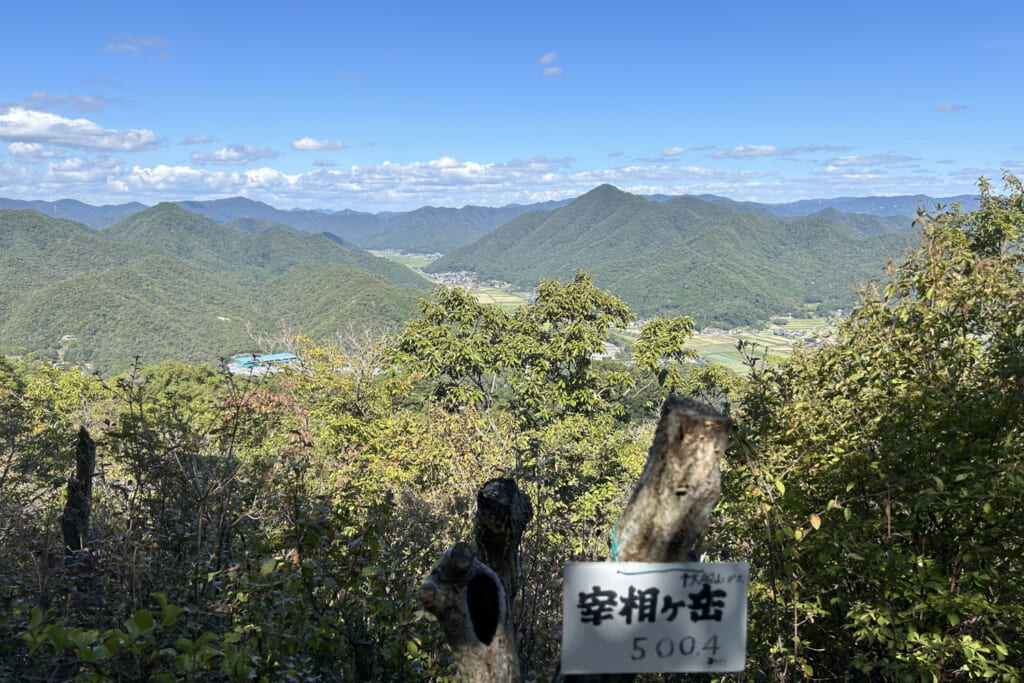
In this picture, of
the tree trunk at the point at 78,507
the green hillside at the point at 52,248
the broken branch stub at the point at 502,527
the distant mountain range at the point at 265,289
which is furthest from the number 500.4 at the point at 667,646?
the green hillside at the point at 52,248

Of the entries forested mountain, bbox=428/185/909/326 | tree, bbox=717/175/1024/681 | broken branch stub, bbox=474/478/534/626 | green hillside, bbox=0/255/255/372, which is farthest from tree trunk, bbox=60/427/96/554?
forested mountain, bbox=428/185/909/326

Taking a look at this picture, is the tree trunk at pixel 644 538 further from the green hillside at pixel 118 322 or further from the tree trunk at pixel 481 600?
the green hillside at pixel 118 322

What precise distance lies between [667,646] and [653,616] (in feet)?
0.30

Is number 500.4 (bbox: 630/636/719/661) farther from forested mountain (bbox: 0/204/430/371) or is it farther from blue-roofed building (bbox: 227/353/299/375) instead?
forested mountain (bbox: 0/204/430/371)

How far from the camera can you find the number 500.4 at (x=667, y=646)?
4.98 ft

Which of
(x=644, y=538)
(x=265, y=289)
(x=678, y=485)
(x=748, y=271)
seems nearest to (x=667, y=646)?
(x=644, y=538)

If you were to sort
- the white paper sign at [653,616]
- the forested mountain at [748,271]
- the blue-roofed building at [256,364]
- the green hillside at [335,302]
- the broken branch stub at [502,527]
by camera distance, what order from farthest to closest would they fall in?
the forested mountain at [748,271] < the green hillside at [335,302] < the blue-roofed building at [256,364] < the broken branch stub at [502,527] < the white paper sign at [653,616]

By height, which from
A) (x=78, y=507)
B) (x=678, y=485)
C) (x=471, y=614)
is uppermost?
(x=678, y=485)

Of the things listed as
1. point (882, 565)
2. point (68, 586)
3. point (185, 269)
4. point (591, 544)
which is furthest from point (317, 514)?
point (185, 269)

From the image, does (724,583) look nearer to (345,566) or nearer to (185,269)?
(345,566)

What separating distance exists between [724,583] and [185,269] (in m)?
152

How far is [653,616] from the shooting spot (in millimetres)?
1512

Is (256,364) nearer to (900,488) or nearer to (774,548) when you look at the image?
(774,548)

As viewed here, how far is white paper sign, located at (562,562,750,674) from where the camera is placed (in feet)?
4.88
